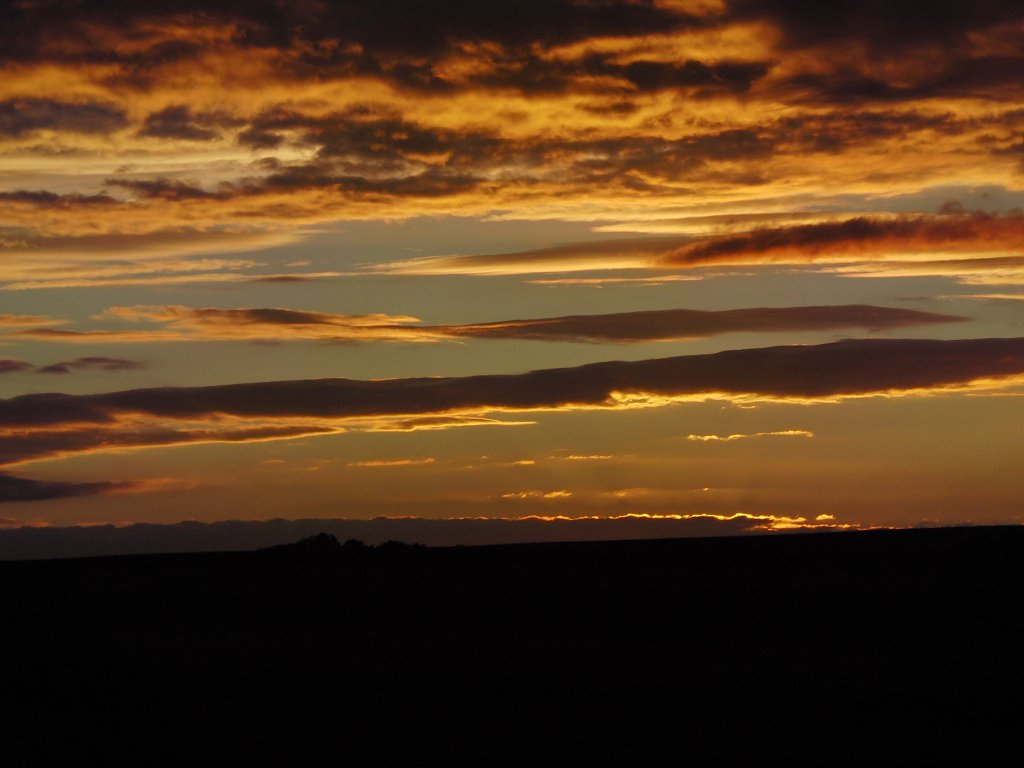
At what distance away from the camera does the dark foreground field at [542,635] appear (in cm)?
2497

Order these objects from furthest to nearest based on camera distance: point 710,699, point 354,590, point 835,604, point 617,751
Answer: point 354,590 < point 835,604 < point 710,699 < point 617,751

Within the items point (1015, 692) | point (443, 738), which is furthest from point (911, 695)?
point (443, 738)

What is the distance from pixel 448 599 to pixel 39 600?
578 inches

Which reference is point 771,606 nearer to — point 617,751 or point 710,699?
point 710,699

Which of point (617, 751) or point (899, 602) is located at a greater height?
point (899, 602)

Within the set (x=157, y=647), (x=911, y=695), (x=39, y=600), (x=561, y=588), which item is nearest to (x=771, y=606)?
(x=561, y=588)

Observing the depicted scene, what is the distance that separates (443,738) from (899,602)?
70.7ft

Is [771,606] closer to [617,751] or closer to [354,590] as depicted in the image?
[354,590]

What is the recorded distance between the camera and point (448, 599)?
43.1 meters

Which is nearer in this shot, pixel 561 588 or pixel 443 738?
pixel 443 738

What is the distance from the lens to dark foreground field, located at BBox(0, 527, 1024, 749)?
81.9ft

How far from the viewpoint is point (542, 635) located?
34219 mm

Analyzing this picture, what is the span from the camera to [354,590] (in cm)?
4691

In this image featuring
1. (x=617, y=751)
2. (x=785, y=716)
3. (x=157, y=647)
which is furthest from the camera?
(x=157, y=647)
